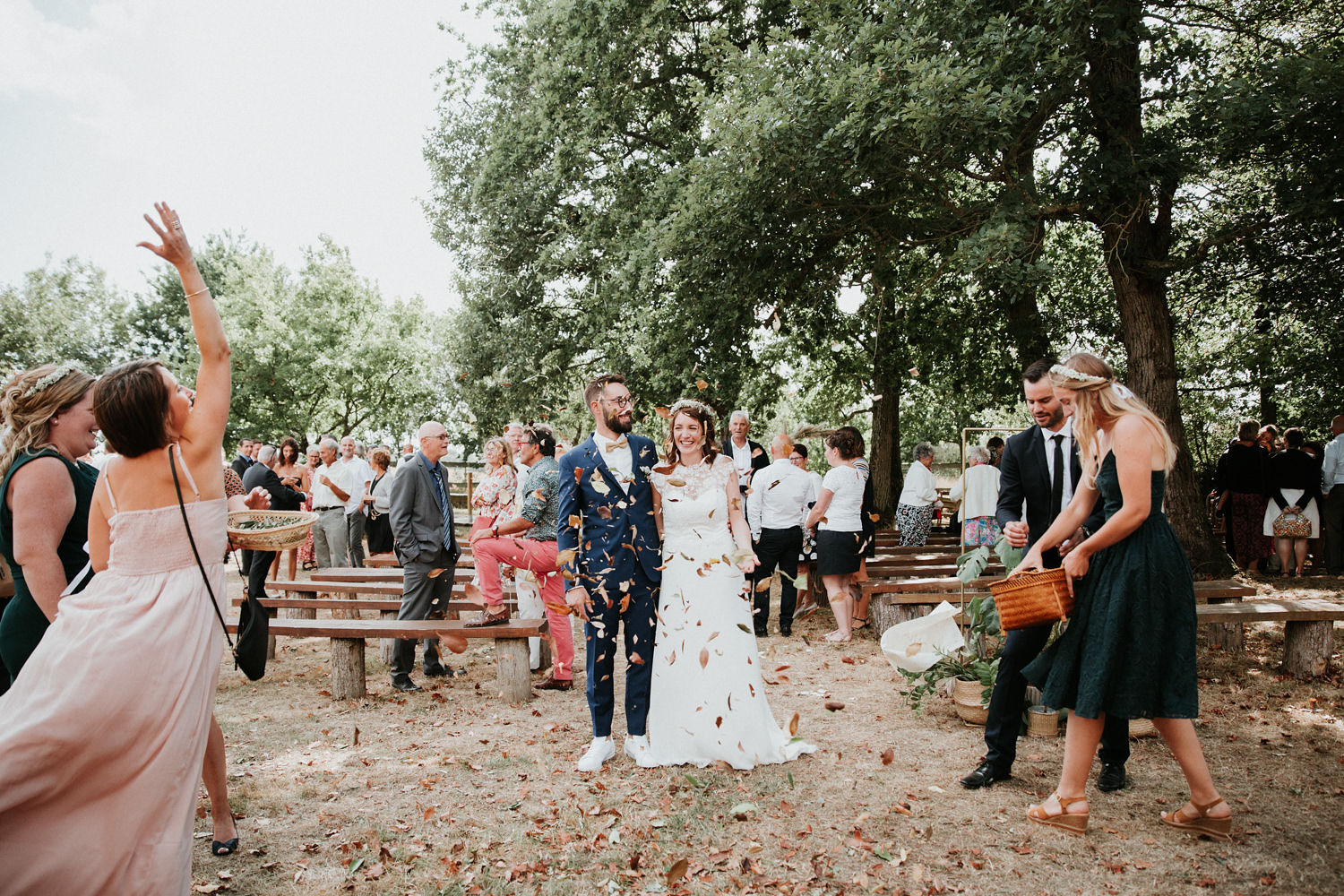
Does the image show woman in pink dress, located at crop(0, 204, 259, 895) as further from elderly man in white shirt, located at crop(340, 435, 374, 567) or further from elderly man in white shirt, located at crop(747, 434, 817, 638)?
elderly man in white shirt, located at crop(340, 435, 374, 567)

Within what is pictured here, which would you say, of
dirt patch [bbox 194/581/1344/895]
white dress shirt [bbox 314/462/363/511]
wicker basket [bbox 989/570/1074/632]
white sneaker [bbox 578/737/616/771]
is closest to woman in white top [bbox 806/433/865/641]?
dirt patch [bbox 194/581/1344/895]

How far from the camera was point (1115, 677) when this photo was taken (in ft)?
11.3

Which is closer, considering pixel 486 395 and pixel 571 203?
pixel 571 203

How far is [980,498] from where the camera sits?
8.79m

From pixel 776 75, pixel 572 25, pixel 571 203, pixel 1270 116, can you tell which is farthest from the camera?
pixel 571 203

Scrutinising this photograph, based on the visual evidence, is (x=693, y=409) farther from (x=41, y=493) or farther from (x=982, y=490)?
(x=982, y=490)

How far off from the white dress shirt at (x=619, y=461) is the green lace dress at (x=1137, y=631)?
244 centimetres

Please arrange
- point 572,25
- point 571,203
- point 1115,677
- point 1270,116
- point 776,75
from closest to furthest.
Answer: point 1115,677, point 1270,116, point 776,75, point 572,25, point 571,203

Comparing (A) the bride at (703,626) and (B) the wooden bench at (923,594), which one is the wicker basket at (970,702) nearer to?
(A) the bride at (703,626)

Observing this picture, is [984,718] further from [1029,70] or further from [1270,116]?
[1270,116]

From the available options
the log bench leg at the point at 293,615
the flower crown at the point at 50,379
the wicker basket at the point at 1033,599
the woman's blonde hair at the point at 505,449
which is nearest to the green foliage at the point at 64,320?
the log bench leg at the point at 293,615

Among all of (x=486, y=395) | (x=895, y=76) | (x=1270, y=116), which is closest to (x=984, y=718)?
(x=895, y=76)

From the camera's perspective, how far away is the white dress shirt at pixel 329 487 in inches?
438

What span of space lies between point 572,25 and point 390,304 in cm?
2555
